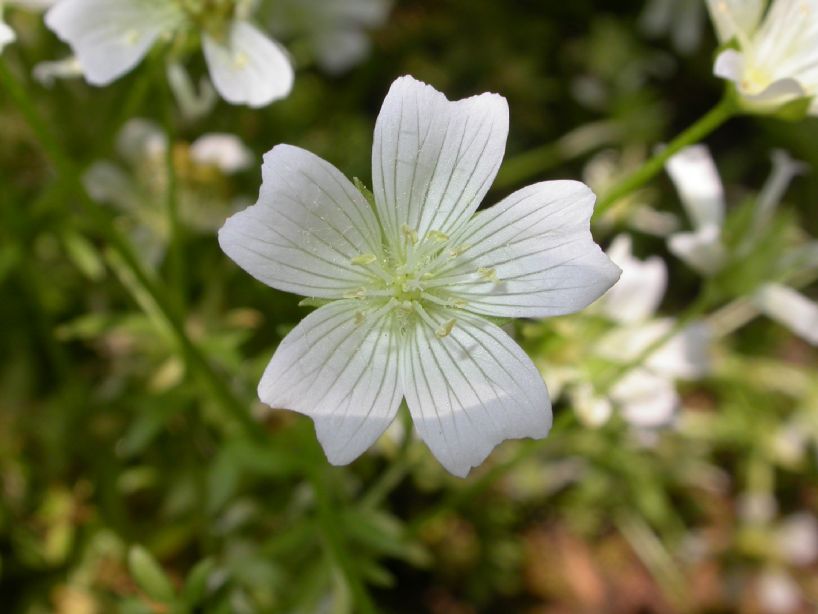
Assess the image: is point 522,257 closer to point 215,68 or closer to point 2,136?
point 215,68

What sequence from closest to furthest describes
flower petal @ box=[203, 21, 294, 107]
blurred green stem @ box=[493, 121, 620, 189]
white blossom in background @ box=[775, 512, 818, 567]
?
flower petal @ box=[203, 21, 294, 107] < blurred green stem @ box=[493, 121, 620, 189] < white blossom in background @ box=[775, 512, 818, 567]

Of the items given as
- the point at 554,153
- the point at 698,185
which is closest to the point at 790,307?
the point at 698,185

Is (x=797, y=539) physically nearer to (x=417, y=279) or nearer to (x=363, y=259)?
(x=417, y=279)

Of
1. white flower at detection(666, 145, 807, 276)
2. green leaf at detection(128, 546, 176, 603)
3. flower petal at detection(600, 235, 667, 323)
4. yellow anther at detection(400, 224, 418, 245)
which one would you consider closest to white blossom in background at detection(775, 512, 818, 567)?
flower petal at detection(600, 235, 667, 323)

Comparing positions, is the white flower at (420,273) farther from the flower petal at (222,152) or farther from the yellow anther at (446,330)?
the flower petal at (222,152)

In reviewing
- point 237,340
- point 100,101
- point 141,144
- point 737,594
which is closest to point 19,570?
point 237,340

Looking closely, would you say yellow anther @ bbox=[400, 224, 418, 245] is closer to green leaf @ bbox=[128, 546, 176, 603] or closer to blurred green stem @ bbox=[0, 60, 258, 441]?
blurred green stem @ bbox=[0, 60, 258, 441]
